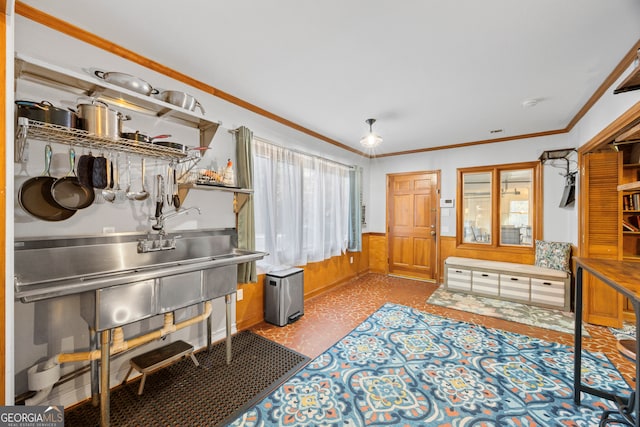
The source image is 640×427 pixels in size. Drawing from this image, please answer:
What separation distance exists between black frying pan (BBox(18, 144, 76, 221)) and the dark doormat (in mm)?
1307

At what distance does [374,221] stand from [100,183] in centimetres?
469

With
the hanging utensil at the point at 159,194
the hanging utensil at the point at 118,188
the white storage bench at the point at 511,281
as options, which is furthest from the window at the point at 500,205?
the hanging utensil at the point at 118,188

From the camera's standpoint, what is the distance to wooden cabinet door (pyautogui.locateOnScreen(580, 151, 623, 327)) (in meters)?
2.99

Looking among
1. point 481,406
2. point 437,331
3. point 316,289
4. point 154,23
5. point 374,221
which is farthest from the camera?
point 374,221

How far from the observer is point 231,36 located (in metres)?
1.85

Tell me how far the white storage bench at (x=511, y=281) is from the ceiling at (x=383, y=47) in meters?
2.14

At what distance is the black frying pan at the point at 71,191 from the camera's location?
1686mm

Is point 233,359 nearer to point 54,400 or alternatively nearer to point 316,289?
point 54,400

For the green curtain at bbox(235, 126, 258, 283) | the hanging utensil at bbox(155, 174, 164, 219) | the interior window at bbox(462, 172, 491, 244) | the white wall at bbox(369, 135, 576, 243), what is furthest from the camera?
the interior window at bbox(462, 172, 491, 244)

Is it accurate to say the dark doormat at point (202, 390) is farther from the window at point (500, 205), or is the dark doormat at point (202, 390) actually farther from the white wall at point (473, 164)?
the window at point (500, 205)

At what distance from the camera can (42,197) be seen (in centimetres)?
166

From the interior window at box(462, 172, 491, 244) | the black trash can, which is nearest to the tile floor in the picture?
the black trash can

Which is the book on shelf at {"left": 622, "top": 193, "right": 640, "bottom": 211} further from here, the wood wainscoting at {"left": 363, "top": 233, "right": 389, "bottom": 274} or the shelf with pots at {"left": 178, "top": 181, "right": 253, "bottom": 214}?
Result: the shelf with pots at {"left": 178, "top": 181, "right": 253, "bottom": 214}

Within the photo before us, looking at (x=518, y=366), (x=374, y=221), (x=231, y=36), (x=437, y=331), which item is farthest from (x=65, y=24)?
(x=374, y=221)
